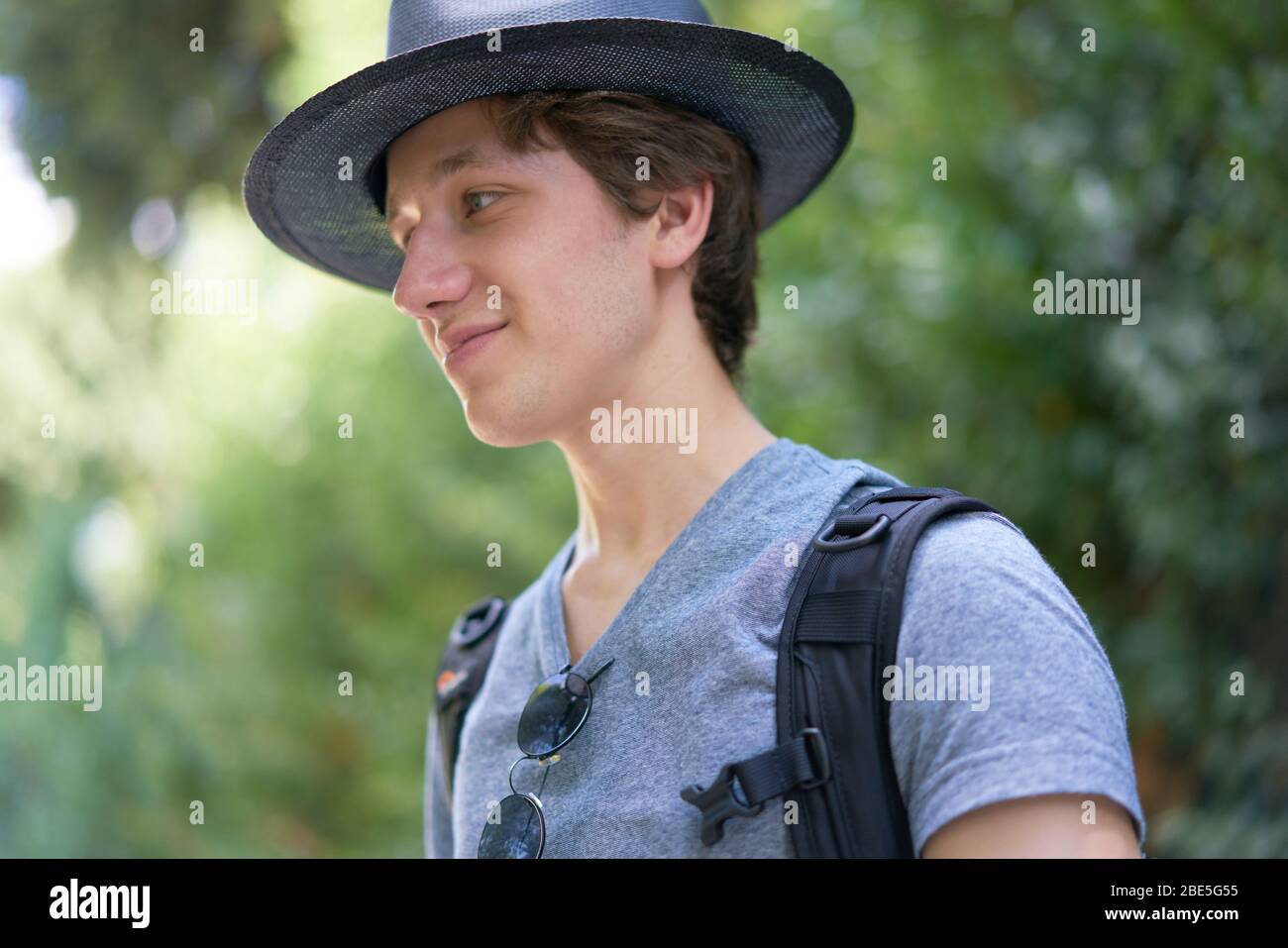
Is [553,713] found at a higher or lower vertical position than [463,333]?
lower

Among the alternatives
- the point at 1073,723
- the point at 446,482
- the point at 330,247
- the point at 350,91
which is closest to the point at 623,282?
the point at 350,91

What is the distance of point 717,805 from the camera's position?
1.29 m

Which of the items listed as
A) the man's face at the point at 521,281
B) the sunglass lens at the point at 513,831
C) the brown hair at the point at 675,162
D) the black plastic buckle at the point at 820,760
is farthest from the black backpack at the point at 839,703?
the brown hair at the point at 675,162

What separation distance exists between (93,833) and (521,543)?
525 centimetres

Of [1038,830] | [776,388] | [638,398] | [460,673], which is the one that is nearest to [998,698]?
[1038,830]

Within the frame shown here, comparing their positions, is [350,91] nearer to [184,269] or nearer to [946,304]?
[946,304]

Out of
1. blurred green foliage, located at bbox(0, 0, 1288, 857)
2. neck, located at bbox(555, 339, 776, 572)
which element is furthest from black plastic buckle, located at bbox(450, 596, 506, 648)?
blurred green foliage, located at bbox(0, 0, 1288, 857)

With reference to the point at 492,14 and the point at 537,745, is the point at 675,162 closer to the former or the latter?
the point at 492,14

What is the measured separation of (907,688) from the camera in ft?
4.06

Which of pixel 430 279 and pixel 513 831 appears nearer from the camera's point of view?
pixel 513 831

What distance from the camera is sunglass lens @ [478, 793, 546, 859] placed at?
1.47 m

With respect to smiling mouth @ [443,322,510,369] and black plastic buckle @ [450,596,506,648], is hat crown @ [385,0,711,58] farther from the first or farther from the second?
black plastic buckle @ [450,596,506,648]

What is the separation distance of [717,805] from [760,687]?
13 centimetres
